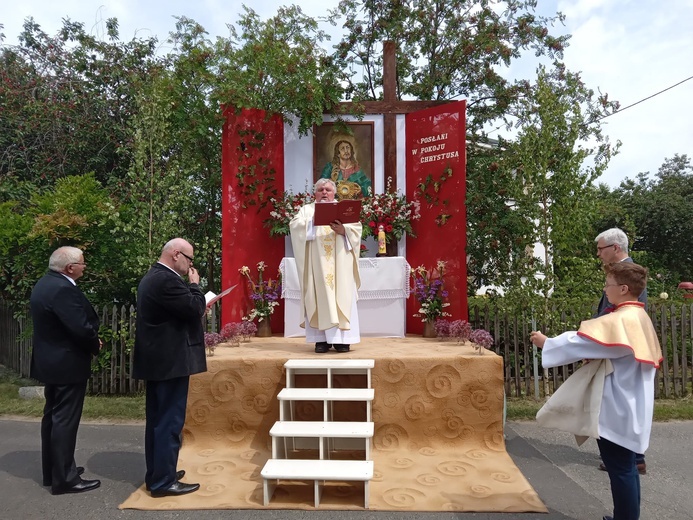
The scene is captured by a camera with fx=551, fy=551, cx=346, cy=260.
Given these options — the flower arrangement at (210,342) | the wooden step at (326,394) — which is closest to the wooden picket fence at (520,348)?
the flower arrangement at (210,342)

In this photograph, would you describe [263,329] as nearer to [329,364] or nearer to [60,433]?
[329,364]

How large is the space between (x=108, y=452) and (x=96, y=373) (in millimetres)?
3076

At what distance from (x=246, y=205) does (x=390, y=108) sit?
241cm

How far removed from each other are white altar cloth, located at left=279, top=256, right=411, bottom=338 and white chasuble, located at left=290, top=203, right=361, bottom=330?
109 cm

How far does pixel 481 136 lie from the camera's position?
9.00m

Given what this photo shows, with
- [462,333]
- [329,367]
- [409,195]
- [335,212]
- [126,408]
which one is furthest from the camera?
[409,195]

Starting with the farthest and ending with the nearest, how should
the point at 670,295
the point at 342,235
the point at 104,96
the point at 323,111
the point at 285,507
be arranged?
the point at 670,295, the point at 104,96, the point at 323,111, the point at 342,235, the point at 285,507

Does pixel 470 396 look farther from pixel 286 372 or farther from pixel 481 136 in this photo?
pixel 481 136

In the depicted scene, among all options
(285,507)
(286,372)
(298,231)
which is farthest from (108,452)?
(298,231)

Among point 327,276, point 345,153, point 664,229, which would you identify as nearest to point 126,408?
point 327,276

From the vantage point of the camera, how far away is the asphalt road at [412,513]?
362 cm

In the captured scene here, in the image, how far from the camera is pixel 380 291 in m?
6.95

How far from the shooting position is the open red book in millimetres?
5504

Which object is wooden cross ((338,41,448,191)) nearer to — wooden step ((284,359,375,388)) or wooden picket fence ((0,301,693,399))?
wooden picket fence ((0,301,693,399))
